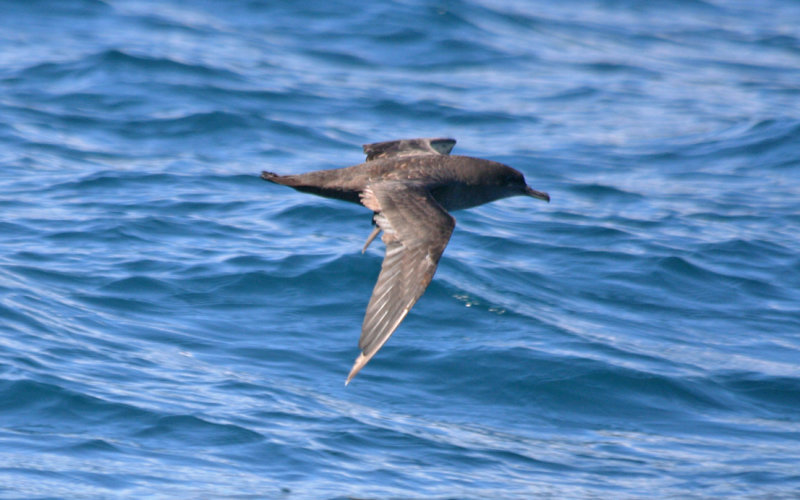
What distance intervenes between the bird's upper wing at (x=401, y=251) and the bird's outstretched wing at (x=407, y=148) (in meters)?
1.08

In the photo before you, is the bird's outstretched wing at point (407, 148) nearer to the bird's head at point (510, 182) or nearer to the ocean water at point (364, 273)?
the bird's head at point (510, 182)

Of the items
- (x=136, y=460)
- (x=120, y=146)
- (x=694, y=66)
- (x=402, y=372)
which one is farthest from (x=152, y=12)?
(x=136, y=460)

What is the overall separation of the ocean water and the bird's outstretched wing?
4.84 ft

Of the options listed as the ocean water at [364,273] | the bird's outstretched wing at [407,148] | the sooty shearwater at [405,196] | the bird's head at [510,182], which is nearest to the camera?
the sooty shearwater at [405,196]

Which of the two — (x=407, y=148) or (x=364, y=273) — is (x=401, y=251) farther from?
(x=364, y=273)

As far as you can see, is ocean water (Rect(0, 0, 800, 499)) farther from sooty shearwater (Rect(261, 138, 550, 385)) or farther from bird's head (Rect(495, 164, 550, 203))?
bird's head (Rect(495, 164, 550, 203))

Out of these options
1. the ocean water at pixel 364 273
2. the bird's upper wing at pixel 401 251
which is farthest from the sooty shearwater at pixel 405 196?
the ocean water at pixel 364 273

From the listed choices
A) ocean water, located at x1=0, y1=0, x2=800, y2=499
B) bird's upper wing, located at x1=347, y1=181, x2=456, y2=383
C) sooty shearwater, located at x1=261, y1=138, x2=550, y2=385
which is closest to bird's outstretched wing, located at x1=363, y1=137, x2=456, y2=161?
sooty shearwater, located at x1=261, y1=138, x2=550, y2=385

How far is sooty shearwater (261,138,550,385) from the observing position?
567cm

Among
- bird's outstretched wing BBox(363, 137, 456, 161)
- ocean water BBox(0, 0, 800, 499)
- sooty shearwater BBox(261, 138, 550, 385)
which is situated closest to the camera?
sooty shearwater BBox(261, 138, 550, 385)

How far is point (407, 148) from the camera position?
762cm

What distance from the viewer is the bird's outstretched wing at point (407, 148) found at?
752cm

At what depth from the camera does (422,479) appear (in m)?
6.48

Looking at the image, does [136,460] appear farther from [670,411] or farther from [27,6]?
[27,6]
